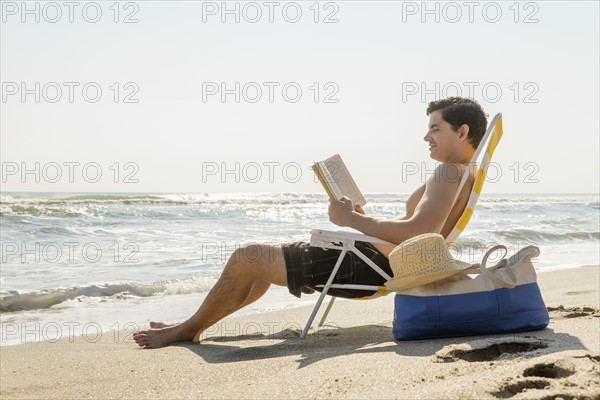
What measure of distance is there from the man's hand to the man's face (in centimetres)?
58

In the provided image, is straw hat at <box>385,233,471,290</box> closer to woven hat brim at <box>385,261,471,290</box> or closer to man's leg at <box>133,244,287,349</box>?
woven hat brim at <box>385,261,471,290</box>

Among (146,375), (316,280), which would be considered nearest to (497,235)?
(316,280)

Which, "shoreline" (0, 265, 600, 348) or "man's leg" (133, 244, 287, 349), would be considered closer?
"man's leg" (133, 244, 287, 349)

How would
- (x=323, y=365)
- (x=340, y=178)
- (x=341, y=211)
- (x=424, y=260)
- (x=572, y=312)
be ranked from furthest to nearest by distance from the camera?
(x=572, y=312) < (x=340, y=178) < (x=341, y=211) < (x=424, y=260) < (x=323, y=365)

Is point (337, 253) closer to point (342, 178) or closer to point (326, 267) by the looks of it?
point (326, 267)

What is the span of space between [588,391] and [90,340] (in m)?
3.35

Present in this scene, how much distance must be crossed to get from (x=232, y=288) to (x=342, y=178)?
927 millimetres

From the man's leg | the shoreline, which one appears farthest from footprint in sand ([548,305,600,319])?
the shoreline

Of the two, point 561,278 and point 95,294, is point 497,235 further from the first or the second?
point 95,294

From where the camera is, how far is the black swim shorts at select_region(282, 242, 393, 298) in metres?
3.96

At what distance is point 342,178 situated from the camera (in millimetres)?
4172

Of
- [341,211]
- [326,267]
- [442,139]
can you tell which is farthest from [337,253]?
[442,139]

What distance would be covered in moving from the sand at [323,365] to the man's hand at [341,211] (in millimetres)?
675

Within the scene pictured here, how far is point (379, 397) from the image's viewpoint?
7.48ft
